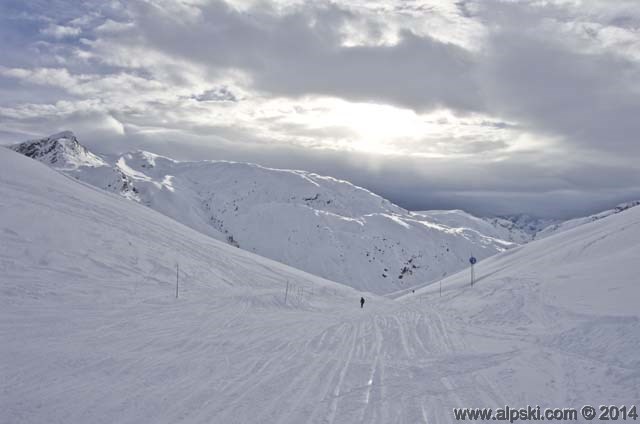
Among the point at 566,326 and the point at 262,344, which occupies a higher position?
the point at 566,326

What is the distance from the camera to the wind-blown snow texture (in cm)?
902

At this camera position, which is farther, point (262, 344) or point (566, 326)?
point (566, 326)

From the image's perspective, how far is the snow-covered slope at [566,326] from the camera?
10.6m

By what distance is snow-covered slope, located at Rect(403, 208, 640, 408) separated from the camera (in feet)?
34.9

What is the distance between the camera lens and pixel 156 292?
25922 mm

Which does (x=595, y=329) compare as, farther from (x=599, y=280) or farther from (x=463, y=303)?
(x=463, y=303)

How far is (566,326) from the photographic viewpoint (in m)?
17.8

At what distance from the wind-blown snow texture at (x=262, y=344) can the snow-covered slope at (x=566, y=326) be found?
0.28 feet

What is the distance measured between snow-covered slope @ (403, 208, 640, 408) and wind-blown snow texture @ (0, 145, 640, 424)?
3.4 inches

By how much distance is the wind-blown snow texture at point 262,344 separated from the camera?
9.02m

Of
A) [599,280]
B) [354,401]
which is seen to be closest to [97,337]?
[354,401]

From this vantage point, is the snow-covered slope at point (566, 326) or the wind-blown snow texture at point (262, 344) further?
the snow-covered slope at point (566, 326)

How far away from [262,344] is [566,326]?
11.9 metres

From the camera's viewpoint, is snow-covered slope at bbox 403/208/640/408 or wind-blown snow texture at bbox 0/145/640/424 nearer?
wind-blown snow texture at bbox 0/145/640/424
